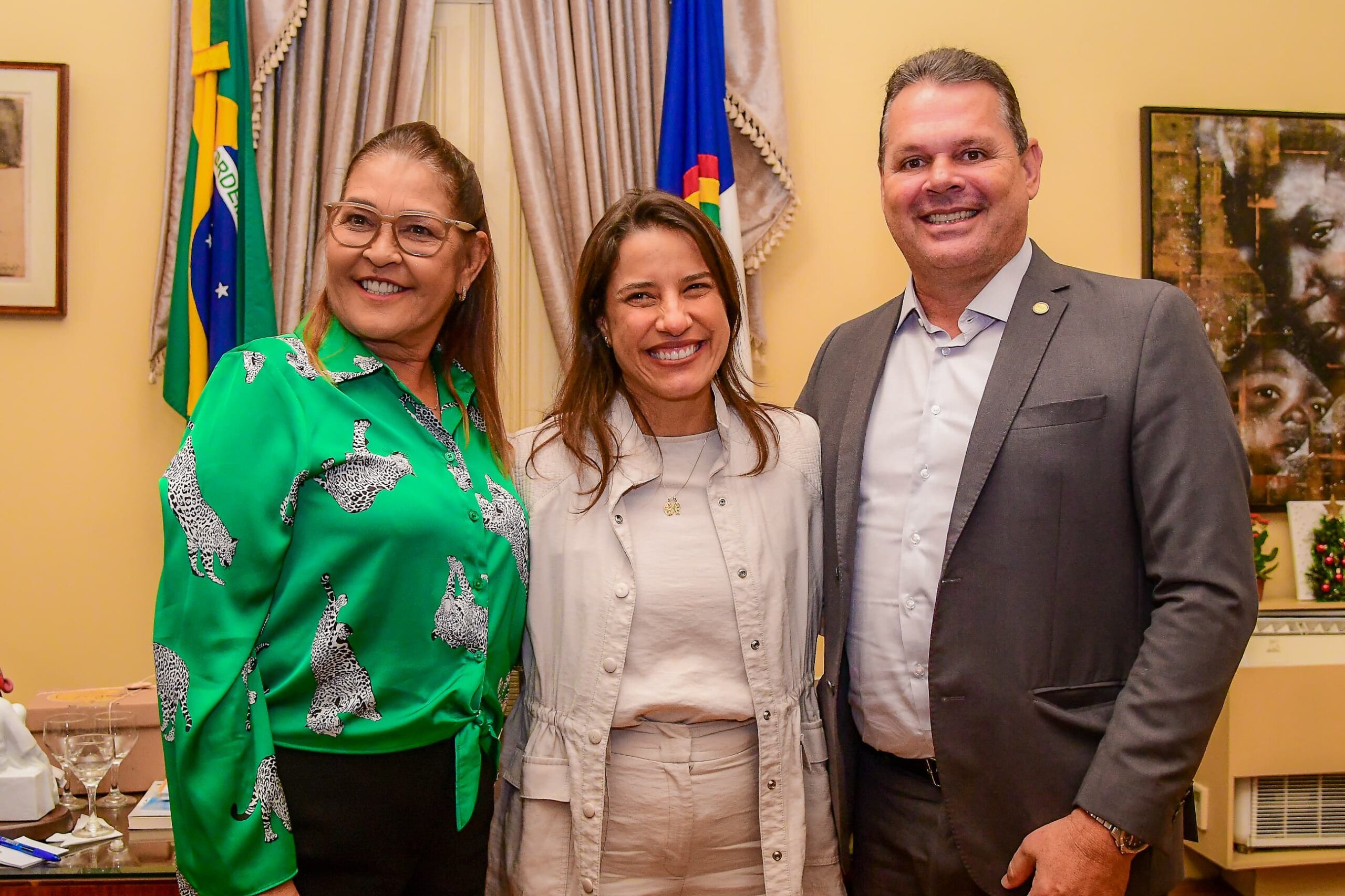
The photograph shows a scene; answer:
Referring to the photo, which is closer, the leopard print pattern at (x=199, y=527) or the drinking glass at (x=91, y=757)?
the leopard print pattern at (x=199, y=527)

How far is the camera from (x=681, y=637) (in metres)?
1.53

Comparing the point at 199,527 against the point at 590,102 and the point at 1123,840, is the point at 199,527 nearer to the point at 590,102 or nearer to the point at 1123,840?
the point at 1123,840

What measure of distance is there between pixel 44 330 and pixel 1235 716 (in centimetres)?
340

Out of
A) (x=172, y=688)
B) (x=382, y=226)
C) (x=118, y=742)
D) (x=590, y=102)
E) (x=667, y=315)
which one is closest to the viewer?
(x=172, y=688)

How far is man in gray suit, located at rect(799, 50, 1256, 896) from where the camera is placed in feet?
4.56

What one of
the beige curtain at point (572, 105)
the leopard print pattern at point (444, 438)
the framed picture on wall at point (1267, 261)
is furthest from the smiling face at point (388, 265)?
the framed picture on wall at point (1267, 261)

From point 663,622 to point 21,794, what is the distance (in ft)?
3.89

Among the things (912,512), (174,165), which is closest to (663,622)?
(912,512)

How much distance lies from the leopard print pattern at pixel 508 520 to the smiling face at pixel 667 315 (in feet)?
0.93

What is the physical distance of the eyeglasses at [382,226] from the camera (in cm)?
143

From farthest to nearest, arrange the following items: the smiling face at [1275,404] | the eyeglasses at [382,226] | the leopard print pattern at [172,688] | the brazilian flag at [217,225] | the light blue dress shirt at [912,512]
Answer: the smiling face at [1275,404] < the brazilian flag at [217,225] < the light blue dress shirt at [912,512] < the eyeglasses at [382,226] < the leopard print pattern at [172,688]

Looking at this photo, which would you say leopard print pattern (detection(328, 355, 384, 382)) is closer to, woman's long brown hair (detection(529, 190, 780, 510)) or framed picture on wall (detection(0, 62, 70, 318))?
woman's long brown hair (detection(529, 190, 780, 510))

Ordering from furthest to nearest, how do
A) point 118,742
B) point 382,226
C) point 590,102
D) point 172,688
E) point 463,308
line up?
point 590,102 < point 118,742 < point 463,308 < point 382,226 < point 172,688

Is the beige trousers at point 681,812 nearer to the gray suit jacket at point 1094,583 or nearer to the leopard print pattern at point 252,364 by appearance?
the gray suit jacket at point 1094,583
